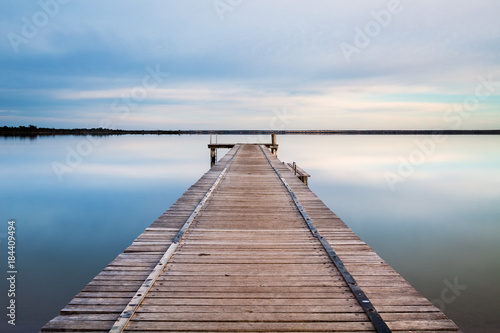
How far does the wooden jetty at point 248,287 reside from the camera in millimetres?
2693

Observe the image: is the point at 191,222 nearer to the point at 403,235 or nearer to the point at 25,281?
the point at 25,281

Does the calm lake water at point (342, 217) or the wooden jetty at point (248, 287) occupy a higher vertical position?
the wooden jetty at point (248, 287)

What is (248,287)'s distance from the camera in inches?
129

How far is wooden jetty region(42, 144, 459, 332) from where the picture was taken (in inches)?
106

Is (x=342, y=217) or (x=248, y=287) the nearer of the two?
(x=248, y=287)

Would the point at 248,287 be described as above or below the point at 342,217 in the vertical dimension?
above

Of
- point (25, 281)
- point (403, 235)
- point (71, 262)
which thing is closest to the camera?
point (25, 281)

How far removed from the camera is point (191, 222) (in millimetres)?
5586

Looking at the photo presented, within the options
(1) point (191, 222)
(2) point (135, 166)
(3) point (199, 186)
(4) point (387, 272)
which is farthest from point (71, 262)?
(2) point (135, 166)

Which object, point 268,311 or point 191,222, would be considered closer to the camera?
point 268,311

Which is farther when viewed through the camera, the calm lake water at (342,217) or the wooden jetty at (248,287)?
the calm lake water at (342,217)

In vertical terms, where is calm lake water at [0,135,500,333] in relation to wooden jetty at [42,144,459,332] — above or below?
below

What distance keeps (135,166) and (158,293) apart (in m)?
27.3

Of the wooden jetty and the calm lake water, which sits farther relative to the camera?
the calm lake water
